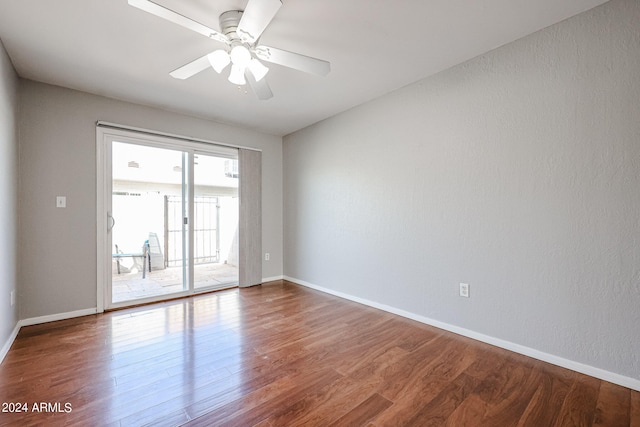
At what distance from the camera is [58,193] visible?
2855 millimetres

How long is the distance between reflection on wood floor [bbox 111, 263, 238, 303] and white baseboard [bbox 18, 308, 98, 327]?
0.26 m

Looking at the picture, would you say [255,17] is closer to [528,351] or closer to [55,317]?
[528,351]

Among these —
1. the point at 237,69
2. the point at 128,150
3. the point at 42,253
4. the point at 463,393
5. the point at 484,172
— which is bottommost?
the point at 463,393

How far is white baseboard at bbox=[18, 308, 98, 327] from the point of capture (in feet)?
8.82

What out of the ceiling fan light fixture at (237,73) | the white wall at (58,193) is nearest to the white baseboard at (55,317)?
the white wall at (58,193)

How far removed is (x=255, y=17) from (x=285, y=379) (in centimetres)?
225

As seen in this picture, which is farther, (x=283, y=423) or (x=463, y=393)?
(x=463, y=393)

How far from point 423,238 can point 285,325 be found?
1631 millimetres

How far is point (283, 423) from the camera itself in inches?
56.2

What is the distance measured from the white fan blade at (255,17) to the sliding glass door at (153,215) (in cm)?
234

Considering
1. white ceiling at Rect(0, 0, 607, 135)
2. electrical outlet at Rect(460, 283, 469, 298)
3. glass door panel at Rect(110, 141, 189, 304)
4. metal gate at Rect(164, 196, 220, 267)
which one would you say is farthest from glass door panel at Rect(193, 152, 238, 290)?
electrical outlet at Rect(460, 283, 469, 298)

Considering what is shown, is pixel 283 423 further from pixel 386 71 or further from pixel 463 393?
pixel 386 71

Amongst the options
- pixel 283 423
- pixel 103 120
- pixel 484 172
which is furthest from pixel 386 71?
pixel 103 120

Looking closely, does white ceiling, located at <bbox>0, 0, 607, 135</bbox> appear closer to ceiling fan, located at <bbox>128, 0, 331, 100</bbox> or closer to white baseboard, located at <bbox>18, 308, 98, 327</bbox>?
ceiling fan, located at <bbox>128, 0, 331, 100</bbox>
